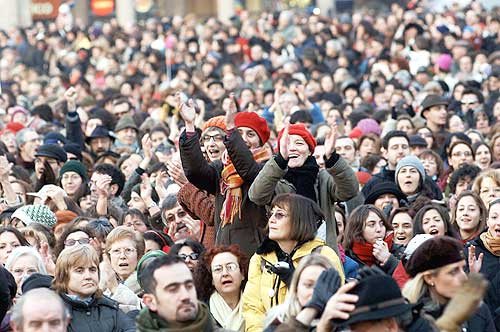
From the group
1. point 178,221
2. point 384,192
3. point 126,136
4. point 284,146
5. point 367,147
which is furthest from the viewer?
point 126,136

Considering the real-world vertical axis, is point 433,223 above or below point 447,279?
below

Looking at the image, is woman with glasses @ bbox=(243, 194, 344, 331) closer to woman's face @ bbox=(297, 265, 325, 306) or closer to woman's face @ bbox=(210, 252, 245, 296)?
woman's face @ bbox=(210, 252, 245, 296)

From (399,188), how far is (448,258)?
5.97 metres

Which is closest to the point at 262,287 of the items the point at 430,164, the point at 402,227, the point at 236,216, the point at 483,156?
the point at 236,216

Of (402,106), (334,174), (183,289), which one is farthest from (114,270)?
(402,106)

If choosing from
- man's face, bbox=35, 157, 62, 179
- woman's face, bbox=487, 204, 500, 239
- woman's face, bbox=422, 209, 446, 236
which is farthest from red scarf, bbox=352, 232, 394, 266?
man's face, bbox=35, 157, 62, 179

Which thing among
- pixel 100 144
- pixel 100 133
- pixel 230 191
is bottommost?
pixel 100 144

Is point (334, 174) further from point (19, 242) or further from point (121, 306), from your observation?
point (19, 242)

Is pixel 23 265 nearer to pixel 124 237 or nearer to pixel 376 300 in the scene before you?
pixel 124 237

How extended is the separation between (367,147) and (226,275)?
7536mm

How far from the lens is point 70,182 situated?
53.2ft

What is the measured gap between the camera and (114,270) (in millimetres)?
11961

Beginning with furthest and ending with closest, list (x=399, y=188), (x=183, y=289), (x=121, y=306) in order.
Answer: (x=399, y=188)
(x=121, y=306)
(x=183, y=289)

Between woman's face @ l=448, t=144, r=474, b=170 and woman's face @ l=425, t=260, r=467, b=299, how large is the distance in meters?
7.75
